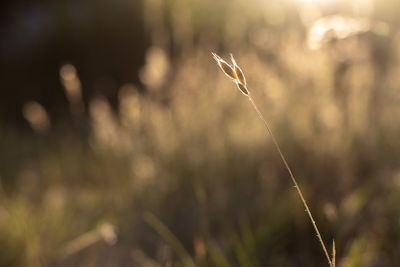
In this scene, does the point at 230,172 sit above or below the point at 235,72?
below

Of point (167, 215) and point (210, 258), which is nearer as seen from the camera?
point (210, 258)

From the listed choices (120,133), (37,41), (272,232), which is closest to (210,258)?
(272,232)

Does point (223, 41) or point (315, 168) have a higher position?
point (315, 168)

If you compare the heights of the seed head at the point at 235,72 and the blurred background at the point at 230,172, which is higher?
the seed head at the point at 235,72

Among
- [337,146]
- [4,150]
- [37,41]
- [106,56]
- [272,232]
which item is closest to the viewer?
[272,232]

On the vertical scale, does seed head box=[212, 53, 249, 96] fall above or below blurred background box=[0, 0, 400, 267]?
above

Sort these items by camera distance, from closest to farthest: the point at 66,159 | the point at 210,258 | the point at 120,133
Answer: the point at 210,258, the point at 120,133, the point at 66,159

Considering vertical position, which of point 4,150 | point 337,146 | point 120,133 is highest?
point 337,146

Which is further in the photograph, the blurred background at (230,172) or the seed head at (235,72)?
the blurred background at (230,172)

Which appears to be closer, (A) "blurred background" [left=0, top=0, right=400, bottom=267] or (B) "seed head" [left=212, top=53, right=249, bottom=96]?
(B) "seed head" [left=212, top=53, right=249, bottom=96]

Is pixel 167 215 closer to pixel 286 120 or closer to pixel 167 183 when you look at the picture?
pixel 167 183

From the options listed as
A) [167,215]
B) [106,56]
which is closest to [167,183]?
[167,215]
